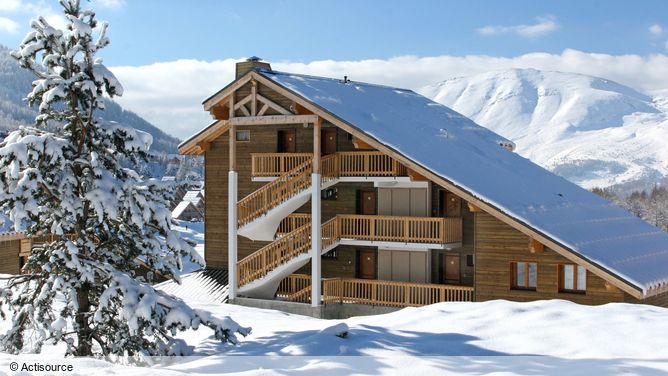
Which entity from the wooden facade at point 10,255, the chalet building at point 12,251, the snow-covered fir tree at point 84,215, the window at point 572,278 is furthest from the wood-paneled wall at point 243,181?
the snow-covered fir tree at point 84,215

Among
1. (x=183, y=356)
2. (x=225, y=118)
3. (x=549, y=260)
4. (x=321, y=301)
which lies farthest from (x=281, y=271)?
(x=183, y=356)

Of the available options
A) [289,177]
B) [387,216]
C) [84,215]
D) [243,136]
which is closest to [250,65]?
[243,136]

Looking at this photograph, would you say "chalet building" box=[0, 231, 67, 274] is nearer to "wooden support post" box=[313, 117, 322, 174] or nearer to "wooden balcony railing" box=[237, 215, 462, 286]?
"wooden balcony railing" box=[237, 215, 462, 286]

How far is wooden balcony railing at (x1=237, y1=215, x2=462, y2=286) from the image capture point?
32.1m

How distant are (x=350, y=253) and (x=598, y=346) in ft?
60.9

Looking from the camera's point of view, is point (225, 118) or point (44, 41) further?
point (225, 118)

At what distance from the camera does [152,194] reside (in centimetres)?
2016

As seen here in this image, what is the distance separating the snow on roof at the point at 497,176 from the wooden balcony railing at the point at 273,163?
9.07ft

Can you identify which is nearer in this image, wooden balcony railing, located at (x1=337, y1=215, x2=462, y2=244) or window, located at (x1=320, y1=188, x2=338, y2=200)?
wooden balcony railing, located at (x1=337, y1=215, x2=462, y2=244)

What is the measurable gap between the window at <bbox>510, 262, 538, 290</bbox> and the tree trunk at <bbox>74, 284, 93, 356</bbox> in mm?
14812

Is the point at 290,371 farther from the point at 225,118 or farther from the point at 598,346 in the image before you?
the point at 225,118

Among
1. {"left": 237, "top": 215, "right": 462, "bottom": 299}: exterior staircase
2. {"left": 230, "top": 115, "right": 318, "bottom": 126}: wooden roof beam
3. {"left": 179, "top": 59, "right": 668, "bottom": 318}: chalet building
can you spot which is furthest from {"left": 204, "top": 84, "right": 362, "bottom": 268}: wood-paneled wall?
{"left": 237, "top": 215, "right": 462, "bottom": 299}: exterior staircase

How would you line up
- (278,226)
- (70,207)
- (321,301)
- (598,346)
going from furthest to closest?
(278,226), (321,301), (70,207), (598,346)

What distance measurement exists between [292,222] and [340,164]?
3824mm
